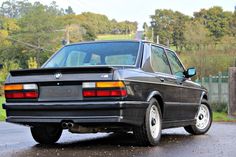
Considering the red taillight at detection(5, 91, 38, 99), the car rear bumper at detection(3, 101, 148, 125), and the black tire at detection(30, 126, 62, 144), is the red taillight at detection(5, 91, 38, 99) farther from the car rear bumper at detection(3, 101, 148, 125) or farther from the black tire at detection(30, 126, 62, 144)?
the black tire at detection(30, 126, 62, 144)

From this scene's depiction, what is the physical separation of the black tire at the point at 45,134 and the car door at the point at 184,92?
6.64 feet

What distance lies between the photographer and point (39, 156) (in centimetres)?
642

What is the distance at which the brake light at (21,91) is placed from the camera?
7.12 m

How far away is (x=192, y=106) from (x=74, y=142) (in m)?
2.26

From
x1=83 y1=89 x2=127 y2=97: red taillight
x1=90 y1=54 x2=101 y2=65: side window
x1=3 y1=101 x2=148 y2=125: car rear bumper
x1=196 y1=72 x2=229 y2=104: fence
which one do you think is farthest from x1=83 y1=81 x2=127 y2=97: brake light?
x1=196 y1=72 x2=229 y2=104: fence

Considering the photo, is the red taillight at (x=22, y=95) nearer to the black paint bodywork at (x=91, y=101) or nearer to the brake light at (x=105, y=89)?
the black paint bodywork at (x=91, y=101)

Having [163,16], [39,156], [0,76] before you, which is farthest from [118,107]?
[163,16]

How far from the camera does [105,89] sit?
6.77m

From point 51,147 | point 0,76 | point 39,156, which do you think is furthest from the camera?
point 0,76

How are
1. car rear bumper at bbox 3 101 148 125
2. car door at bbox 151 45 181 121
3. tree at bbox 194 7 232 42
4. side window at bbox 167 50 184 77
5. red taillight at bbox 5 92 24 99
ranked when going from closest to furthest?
car rear bumper at bbox 3 101 148 125 → red taillight at bbox 5 92 24 99 → car door at bbox 151 45 181 121 → side window at bbox 167 50 184 77 → tree at bbox 194 7 232 42

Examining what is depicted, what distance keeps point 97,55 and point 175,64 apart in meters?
1.70

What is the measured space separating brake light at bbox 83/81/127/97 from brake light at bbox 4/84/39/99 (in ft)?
2.54

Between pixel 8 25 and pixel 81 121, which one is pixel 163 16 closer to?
pixel 8 25

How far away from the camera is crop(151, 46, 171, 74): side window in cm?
814
